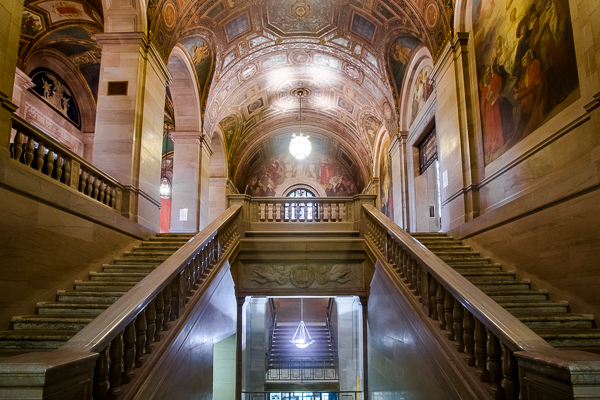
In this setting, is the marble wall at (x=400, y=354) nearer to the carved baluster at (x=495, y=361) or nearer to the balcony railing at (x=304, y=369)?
the carved baluster at (x=495, y=361)

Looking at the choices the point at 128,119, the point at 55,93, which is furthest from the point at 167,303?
the point at 55,93

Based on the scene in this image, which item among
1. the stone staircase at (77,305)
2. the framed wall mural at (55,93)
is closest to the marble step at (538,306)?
the stone staircase at (77,305)

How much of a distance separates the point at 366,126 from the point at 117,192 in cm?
1240

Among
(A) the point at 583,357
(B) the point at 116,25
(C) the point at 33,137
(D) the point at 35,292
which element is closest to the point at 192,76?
(B) the point at 116,25

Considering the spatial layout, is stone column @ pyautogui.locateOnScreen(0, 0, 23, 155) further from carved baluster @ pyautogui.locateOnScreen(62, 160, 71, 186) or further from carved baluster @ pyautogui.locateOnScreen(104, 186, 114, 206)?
carved baluster @ pyautogui.locateOnScreen(104, 186, 114, 206)

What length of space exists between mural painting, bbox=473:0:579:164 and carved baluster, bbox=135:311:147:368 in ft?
17.4

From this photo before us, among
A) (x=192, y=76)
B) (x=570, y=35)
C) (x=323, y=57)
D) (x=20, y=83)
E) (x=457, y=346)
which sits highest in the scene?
(x=323, y=57)

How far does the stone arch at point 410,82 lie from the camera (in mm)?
11048

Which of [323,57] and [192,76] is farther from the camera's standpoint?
[323,57]

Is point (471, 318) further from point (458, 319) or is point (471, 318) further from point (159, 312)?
point (159, 312)

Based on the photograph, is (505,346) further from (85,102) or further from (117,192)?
(85,102)

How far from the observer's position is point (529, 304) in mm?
4715

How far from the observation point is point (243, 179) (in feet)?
72.0

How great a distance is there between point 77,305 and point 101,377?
7.48ft
